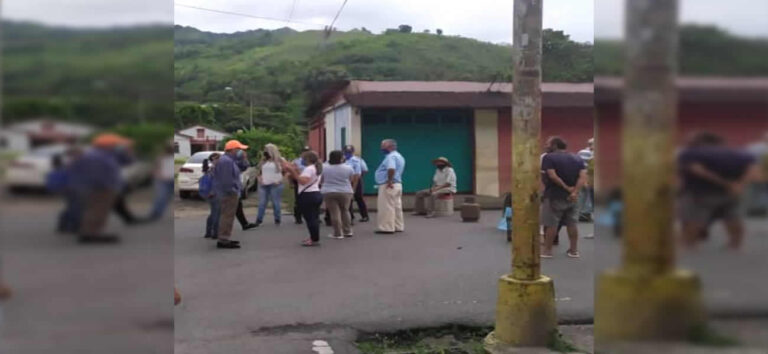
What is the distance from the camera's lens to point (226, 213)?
24.8 ft

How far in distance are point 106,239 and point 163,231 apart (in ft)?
0.33

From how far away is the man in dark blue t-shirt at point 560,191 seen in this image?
621 cm

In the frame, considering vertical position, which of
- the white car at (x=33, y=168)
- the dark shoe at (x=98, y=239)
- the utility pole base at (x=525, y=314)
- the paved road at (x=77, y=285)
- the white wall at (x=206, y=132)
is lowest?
the utility pole base at (x=525, y=314)

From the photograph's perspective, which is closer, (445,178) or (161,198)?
(161,198)

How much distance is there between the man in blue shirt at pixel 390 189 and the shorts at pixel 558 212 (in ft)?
9.11

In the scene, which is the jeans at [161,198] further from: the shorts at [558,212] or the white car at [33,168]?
the shorts at [558,212]

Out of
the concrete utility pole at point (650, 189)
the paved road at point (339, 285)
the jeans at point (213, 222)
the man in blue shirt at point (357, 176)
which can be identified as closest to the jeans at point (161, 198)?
the concrete utility pole at point (650, 189)

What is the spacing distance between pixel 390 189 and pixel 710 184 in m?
8.43

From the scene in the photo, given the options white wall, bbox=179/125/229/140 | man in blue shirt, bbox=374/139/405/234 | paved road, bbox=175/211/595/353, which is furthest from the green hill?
man in blue shirt, bbox=374/139/405/234

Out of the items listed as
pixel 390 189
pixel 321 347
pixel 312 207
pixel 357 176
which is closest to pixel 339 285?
Result: pixel 321 347

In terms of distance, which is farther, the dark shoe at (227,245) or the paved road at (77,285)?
the dark shoe at (227,245)

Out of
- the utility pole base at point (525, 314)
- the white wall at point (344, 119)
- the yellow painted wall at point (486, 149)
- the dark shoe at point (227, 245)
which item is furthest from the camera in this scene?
the yellow painted wall at point (486, 149)

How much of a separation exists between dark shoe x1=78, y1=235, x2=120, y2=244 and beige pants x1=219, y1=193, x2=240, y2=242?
21.9 ft

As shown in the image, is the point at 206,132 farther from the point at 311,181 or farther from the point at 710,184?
the point at 311,181
